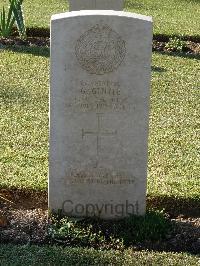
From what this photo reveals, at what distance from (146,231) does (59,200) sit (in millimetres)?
665

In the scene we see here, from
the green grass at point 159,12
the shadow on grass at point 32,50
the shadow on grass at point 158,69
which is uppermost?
the green grass at point 159,12

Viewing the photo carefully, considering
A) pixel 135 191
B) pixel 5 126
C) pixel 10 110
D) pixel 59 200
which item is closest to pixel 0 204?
pixel 59 200

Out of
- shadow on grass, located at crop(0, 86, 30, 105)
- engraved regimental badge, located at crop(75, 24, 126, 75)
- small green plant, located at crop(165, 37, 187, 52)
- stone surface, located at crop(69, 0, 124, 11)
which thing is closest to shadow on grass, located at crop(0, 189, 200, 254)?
engraved regimental badge, located at crop(75, 24, 126, 75)

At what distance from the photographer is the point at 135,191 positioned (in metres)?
5.19

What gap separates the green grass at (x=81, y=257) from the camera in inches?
181

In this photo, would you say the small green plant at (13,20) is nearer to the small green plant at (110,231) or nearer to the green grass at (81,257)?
the small green plant at (110,231)

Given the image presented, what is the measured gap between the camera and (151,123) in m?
7.66

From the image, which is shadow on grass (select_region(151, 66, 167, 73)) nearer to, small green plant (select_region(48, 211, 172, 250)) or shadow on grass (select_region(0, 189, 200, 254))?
shadow on grass (select_region(0, 189, 200, 254))

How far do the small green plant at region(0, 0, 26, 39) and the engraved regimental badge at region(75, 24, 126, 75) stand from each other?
5.69 meters

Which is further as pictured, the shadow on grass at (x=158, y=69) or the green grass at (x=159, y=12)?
the green grass at (x=159, y=12)

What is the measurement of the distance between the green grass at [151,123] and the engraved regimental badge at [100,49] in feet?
4.02

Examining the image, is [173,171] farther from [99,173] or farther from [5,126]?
[5,126]

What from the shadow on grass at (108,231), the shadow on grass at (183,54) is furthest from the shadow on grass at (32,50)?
the shadow on grass at (108,231)

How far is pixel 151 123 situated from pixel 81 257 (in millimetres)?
3184
